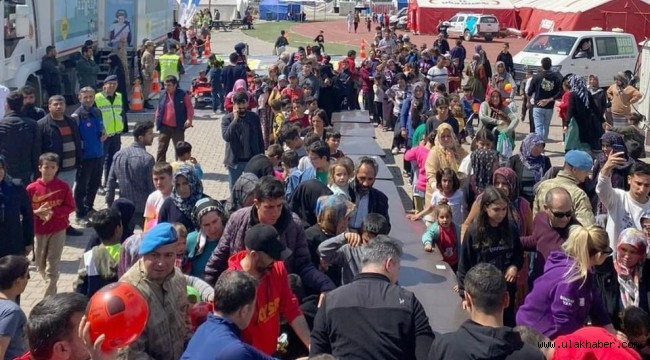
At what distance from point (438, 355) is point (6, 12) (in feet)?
44.3

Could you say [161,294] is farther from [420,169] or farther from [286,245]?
[420,169]

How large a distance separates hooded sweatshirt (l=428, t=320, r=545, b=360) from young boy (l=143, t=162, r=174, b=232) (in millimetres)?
3952

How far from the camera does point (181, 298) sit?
427 centimetres

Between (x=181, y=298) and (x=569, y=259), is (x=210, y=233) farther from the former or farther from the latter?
(x=569, y=259)

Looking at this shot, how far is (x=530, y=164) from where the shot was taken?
8.47 m

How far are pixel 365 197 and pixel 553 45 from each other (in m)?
19.3

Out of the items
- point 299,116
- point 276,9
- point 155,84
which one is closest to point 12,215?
point 299,116

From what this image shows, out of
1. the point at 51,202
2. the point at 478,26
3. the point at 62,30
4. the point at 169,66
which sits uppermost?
the point at 478,26

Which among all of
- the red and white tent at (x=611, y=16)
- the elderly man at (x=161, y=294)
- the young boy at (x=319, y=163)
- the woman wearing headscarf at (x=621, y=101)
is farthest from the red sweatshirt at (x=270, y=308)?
the red and white tent at (x=611, y=16)

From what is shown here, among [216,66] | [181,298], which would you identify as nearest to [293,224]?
[181,298]

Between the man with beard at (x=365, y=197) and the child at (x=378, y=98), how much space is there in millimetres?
11173

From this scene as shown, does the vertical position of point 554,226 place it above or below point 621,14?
below

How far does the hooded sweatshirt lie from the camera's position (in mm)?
3451

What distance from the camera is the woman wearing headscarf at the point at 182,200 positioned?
6.40 metres
